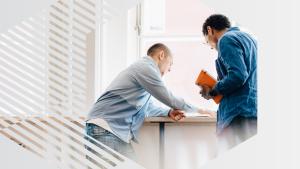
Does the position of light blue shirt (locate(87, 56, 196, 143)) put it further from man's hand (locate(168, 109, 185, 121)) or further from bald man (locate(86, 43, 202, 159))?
man's hand (locate(168, 109, 185, 121))

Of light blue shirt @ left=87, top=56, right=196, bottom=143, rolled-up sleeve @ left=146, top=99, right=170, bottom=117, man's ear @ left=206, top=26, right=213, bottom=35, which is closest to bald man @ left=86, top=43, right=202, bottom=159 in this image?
light blue shirt @ left=87, top=56, right=196, bottom=143

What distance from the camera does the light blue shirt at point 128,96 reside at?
203cm

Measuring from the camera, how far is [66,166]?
1.68 m

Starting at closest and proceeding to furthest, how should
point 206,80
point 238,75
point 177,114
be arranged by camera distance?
point 238,75
point 206,80
point 177,114

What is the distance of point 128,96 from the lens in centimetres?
206

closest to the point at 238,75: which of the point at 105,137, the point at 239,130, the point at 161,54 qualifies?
the point at 239,130

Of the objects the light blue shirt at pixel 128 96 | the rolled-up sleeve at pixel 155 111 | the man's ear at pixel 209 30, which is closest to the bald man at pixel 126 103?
the light blue shirt at pixel 128 96

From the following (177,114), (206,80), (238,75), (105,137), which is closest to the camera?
(238,75)

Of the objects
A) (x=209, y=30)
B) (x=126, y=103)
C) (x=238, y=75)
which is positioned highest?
(x=209, y=30)

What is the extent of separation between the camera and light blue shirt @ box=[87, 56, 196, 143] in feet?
6.66

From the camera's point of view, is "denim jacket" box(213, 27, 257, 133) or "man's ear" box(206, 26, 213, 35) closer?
"denim jacket" box(213, 27, 257, 133)

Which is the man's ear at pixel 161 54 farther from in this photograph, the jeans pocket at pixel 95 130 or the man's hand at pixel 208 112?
the jeans pocket at pixel 95 130

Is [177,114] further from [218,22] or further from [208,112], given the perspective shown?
[218,22]

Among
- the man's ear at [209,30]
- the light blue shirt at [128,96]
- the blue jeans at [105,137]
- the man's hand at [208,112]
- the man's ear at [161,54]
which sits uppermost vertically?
the man's ear at [209,30]
